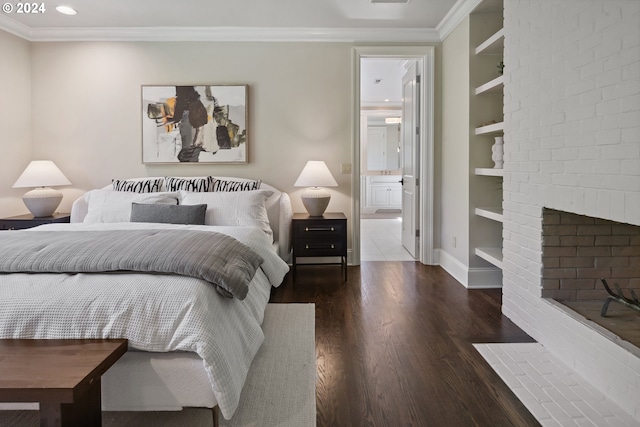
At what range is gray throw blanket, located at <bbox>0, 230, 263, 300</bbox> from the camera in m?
1.82

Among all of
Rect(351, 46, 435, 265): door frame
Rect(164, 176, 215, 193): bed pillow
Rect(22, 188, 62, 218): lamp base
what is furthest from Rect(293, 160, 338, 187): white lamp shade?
Rect(22, 188, 62, 218): lamp base

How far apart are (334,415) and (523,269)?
160 centimetres

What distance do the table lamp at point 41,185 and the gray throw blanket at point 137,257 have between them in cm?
204

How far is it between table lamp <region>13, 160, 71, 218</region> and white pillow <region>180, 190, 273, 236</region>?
1.37m

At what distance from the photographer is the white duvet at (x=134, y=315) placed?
1593 mm

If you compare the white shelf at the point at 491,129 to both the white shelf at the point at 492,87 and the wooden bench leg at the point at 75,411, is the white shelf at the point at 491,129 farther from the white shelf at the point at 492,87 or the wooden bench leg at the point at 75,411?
the wooden bench leg at the point at 75,411

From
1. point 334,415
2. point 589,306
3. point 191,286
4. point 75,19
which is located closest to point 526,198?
point 589,306

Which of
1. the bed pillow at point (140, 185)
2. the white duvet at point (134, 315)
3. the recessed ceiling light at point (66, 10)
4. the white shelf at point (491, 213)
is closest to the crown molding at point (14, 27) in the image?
the recessed ceiling light at point (66, 10)

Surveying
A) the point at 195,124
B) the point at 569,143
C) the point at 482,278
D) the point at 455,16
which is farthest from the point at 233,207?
the point at 455,16

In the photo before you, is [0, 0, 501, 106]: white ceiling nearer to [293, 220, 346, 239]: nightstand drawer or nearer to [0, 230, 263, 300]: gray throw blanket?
[293, 220, 346, 239]: nightstand drawer

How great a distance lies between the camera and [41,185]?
3.99m

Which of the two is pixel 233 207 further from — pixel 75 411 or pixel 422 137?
→ pixel 75 411

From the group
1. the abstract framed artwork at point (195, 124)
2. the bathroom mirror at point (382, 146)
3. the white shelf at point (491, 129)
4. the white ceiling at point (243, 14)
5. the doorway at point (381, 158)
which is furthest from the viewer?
the bathroom mirror at point (382, 146)

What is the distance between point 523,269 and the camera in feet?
8.71
